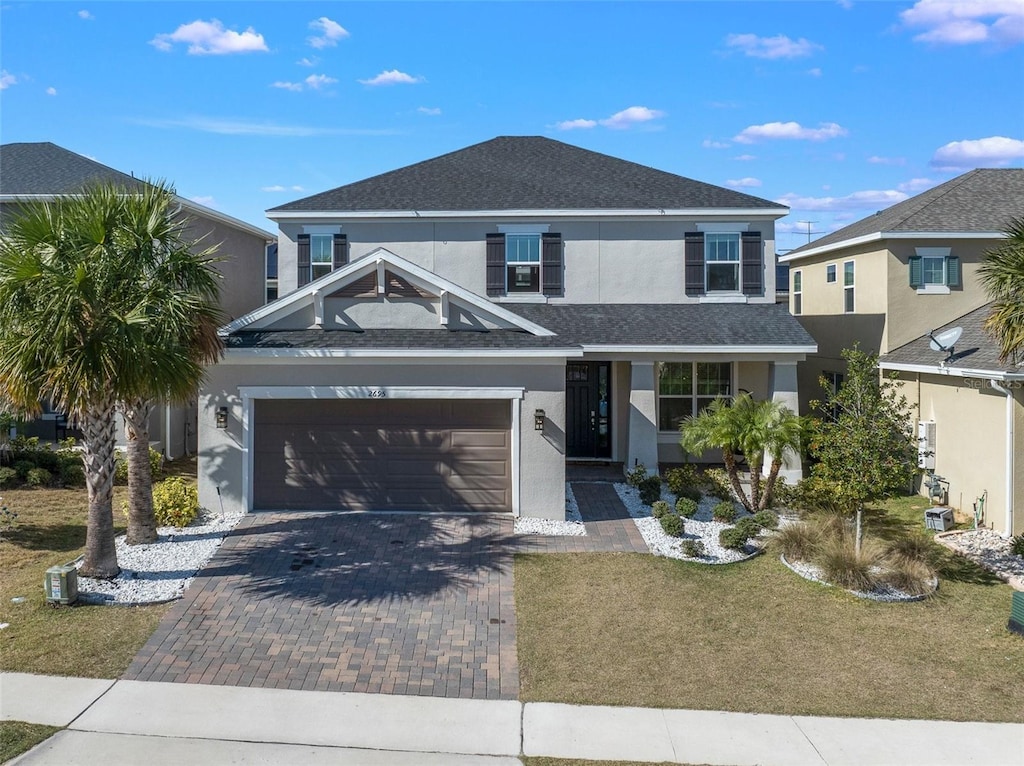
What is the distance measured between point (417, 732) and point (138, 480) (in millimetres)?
7177

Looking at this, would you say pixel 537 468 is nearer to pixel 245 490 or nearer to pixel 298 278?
pixel 245 490

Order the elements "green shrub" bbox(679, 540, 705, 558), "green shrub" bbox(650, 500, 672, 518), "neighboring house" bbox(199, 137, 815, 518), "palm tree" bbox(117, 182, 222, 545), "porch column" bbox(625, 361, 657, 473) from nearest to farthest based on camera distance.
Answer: "palm tree" bbox(117, 182, 222, 545) → "green shrub" bbox(679, 540, 705, 558) → "green shrub" bbox(650, 500, 672, 518) → "neighboring house" bbox(199, 137, 815, 518) → "porch column" bbox(625, 361, 657, 473)

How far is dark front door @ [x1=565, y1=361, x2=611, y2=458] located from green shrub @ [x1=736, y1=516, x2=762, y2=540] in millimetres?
6250

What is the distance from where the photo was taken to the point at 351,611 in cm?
1052

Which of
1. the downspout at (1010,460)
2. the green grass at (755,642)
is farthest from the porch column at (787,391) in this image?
the green grass at (755,642)

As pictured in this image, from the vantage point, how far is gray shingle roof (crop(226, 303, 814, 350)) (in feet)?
48.0

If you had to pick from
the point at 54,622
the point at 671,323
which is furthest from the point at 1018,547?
the point at 54,622

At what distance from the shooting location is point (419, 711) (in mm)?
8148

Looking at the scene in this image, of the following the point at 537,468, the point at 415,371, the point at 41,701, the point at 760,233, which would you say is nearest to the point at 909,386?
the point at 760,233

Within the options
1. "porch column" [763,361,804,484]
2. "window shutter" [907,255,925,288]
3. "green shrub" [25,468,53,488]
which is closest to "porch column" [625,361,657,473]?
"porch column" [763,361,804,484]

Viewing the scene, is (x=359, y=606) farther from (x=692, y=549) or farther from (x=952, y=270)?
(x=952, y=270)

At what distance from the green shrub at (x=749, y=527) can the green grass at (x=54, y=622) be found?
8.59 metres

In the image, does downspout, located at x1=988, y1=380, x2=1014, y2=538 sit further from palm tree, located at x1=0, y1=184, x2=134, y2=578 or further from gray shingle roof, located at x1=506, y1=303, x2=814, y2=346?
palm tree, located at x1=0, y1=184, x2=134, y2=578

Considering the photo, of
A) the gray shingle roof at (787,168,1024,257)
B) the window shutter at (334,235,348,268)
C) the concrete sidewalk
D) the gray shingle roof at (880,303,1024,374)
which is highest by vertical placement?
the gray shingle roof at (787,168,1024,257)
